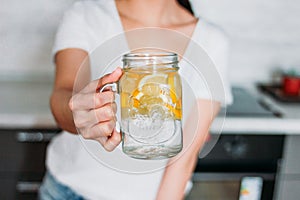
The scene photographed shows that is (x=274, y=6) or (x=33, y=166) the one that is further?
(x=274, y=6)

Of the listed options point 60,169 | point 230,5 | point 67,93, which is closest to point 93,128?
point 67,93

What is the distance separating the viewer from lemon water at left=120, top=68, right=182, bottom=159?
1.22 feet

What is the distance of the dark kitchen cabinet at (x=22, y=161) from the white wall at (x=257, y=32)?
70cm

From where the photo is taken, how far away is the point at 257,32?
1.41 m

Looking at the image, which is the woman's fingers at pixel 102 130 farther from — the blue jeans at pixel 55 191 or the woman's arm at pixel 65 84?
the blue jeans at pixel 55 191

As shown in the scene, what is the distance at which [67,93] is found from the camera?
0.65 metres

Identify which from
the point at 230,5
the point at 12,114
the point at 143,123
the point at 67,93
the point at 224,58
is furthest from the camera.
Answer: the point at 230,5

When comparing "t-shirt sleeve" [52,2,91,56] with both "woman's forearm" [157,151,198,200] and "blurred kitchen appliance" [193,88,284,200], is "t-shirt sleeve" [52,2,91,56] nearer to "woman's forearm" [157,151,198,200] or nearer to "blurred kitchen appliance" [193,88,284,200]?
"woman's forearm" [157,151,198,200]

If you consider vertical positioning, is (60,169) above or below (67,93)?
below

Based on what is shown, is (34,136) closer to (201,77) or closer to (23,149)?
(23,149)

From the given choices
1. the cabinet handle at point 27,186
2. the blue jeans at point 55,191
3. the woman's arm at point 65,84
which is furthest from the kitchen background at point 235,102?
the woman's arm at point 65,84

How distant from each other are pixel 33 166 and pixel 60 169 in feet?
0.98

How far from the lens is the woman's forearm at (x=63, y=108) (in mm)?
589

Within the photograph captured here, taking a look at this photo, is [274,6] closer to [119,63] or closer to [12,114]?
[12,114]
